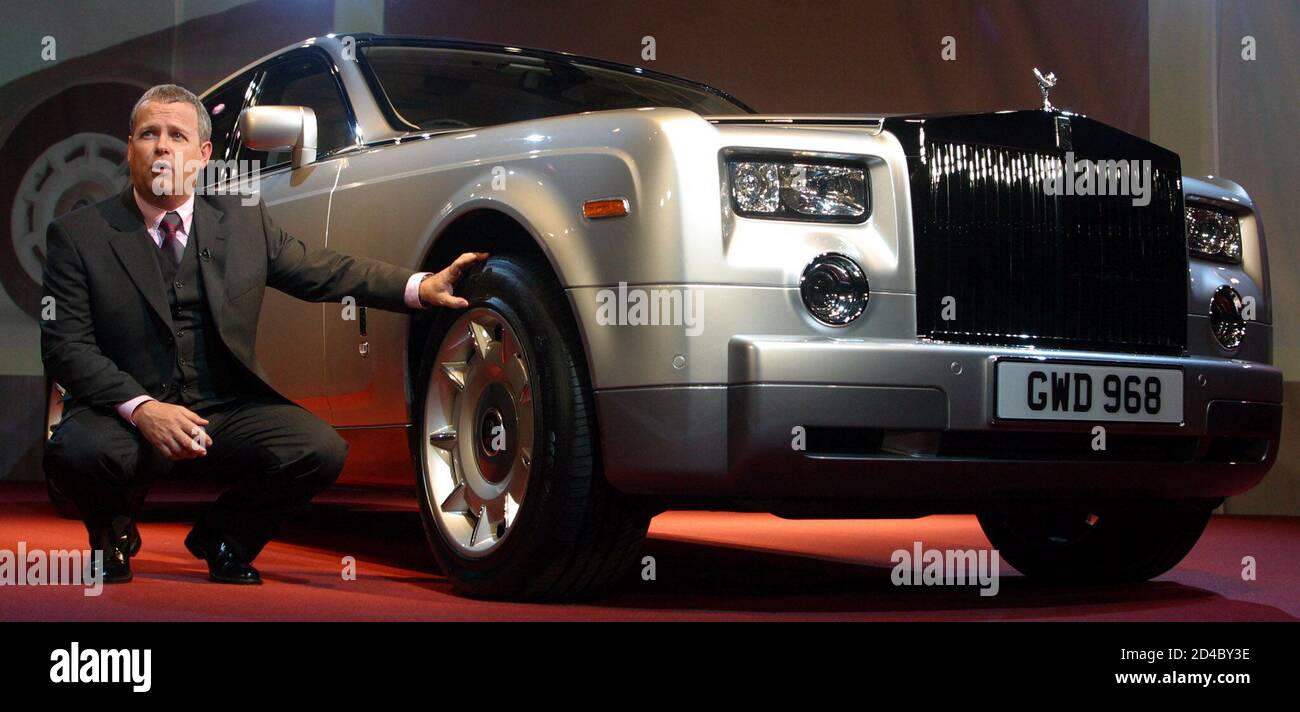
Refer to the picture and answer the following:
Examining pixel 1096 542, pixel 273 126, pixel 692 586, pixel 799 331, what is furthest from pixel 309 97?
pixel 1096 542

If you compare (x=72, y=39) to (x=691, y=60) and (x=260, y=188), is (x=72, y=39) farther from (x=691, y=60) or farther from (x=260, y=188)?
(x=260, y=188)

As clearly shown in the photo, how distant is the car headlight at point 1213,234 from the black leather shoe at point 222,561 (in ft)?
7.74

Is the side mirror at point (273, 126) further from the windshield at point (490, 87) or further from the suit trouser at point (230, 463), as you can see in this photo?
the suit trouser at point (230, 463)

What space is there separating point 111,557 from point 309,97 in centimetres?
193

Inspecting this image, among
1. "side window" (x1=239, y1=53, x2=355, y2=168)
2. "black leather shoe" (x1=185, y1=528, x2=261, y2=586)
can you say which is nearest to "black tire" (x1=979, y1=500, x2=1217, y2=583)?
"black leather shoe" (x1=185, y1=528, x2=261, y2=586)

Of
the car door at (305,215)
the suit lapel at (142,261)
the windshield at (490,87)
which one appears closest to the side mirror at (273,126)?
the car door at (305,215)

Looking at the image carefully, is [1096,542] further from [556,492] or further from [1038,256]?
[556,492]

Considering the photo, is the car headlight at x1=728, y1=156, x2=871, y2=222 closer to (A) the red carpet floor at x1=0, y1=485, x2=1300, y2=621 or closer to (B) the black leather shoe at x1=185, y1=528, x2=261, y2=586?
(A) the red carpet floor at x1=0, y1=485, x2=1300, y2=621

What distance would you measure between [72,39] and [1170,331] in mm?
6097

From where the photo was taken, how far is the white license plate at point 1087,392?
305 cm

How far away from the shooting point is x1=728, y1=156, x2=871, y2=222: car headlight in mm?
2996

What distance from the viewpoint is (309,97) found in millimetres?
4840

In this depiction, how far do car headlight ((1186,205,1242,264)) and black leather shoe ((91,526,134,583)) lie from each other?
103 inches
